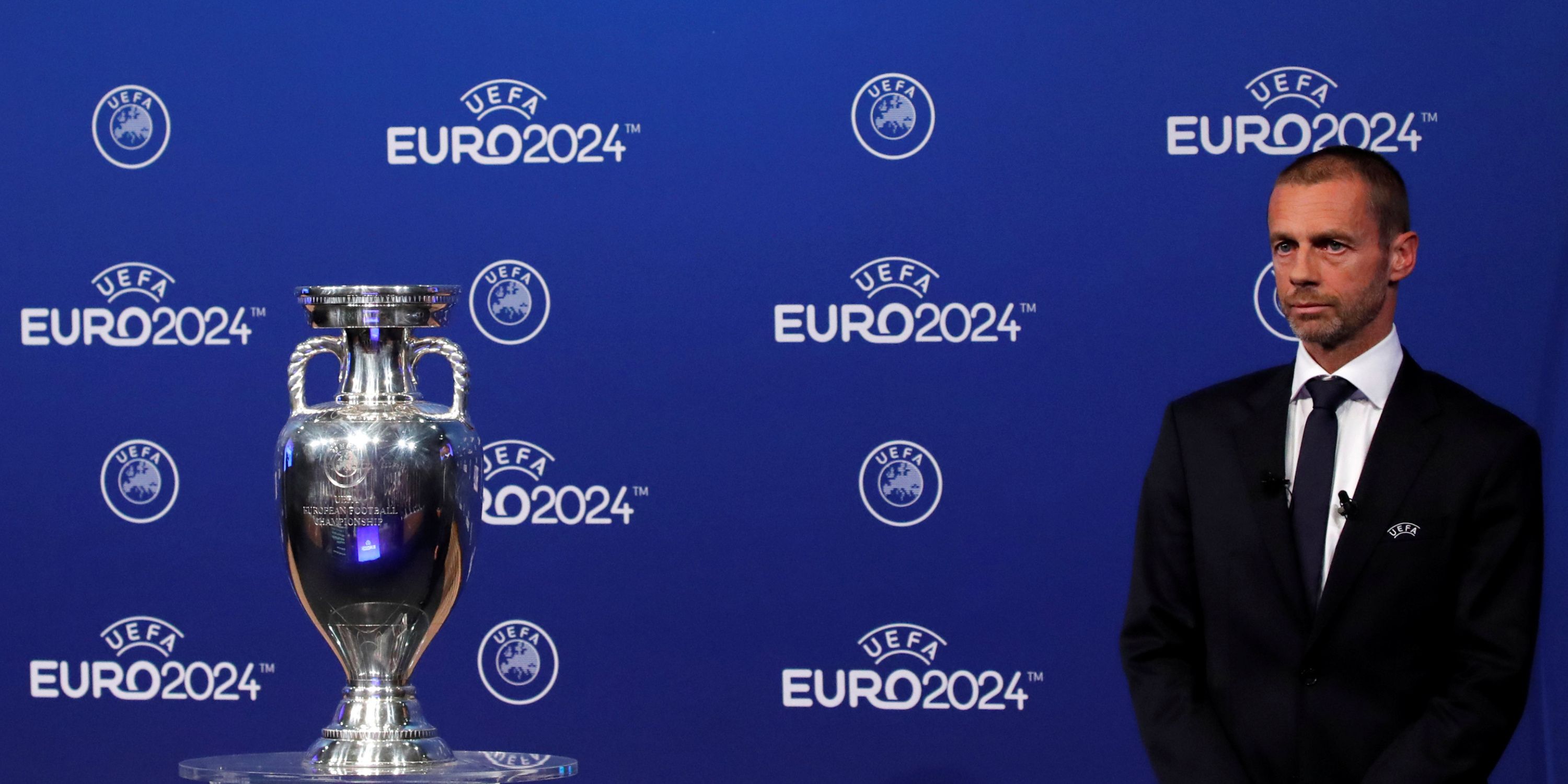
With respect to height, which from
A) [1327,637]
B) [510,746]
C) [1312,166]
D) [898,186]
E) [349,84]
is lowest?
[510,746]

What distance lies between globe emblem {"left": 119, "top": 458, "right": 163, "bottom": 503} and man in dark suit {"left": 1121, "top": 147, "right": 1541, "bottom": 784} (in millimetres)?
2388

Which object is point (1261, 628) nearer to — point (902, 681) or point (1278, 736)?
point (1278, 736)

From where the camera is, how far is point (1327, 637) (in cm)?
Answer: 229

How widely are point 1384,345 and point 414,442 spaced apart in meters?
1.44

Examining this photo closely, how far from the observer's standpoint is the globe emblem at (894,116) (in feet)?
11.7

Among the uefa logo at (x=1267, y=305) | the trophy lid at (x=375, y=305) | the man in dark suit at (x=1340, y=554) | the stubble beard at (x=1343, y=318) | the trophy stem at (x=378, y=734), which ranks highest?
the uefa logo at (x=1267, y=305)

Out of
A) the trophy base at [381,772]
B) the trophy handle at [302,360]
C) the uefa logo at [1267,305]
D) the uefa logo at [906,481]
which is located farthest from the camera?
the uefa logo at [906,481]

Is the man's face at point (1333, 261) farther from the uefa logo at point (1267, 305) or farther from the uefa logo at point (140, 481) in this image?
the uefa logo at point (140, 481)

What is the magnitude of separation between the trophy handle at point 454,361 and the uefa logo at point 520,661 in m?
1.32

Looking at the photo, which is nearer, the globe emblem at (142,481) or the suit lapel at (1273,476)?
the suit lapel at (1273,476)

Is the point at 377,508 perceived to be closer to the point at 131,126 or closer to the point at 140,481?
the point at 140,481

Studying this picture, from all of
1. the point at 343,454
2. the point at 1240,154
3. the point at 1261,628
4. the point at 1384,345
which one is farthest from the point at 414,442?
the point at 1240,154

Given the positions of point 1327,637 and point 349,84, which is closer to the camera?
point 1327,637

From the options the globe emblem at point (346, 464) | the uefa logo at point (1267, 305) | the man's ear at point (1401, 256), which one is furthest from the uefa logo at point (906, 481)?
the globe emblem at point (346, 464)
